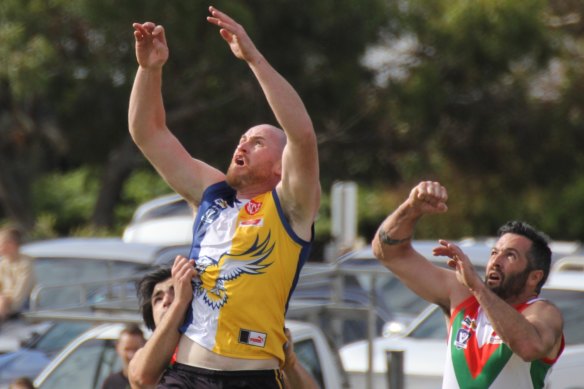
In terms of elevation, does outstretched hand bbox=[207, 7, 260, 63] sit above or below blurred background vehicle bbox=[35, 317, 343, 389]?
above

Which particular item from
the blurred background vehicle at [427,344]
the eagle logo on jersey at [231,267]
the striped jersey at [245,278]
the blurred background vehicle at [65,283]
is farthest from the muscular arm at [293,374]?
the blurred background vehicle at [65,283]

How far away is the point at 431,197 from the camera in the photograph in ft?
15.9

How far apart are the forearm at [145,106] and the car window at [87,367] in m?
2.99

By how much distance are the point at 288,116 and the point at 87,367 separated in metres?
3.77

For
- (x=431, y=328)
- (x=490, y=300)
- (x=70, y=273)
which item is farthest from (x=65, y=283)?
(x=490, y=300)

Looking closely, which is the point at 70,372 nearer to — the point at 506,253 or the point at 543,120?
the point at 506,253

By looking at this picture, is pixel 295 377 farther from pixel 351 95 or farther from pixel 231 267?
pixel 351 95

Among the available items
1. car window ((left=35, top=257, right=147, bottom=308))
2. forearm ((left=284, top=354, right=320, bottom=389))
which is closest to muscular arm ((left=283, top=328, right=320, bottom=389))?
forearm ((left=284, top=354, right=320, bottom=389))

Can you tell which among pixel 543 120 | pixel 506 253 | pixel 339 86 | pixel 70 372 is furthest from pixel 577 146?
pixel 506 253

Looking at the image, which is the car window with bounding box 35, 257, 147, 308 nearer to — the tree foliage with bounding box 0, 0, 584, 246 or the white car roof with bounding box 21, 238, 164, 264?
the white car roof with bounding box 21, 238, 164, 264

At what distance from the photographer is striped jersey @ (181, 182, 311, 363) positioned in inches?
189

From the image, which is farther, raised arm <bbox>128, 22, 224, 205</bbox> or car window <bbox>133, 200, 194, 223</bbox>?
car window <bbox>133, 200, 194, 223</bbox>

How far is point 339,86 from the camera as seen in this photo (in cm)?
2497

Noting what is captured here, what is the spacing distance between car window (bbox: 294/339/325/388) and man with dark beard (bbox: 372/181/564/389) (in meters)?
2.50
